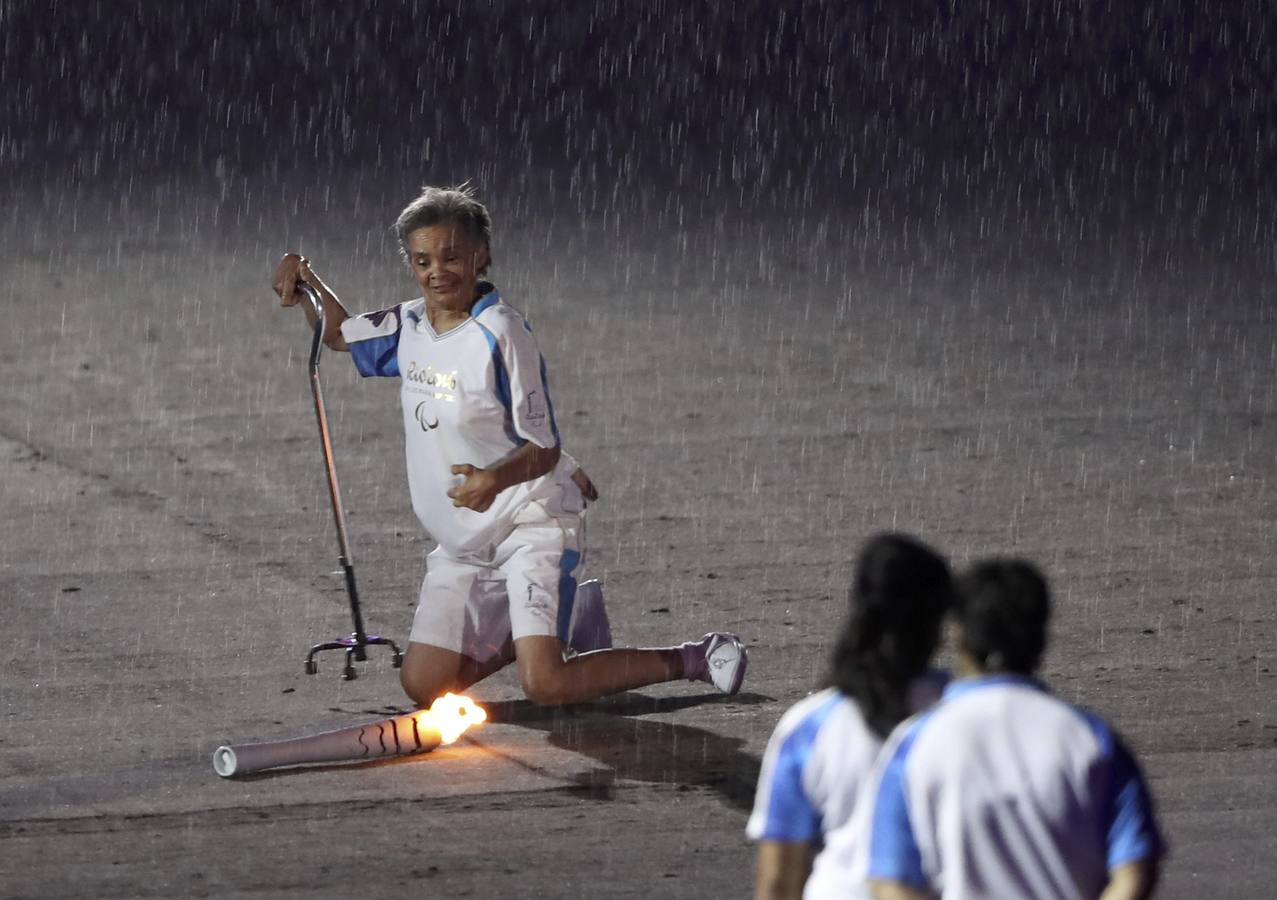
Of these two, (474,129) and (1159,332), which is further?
(474,129)

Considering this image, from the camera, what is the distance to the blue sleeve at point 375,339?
8.30 m

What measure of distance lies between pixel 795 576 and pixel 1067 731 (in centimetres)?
605

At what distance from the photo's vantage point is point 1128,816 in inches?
154

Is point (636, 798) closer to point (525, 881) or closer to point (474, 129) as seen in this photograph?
point (525, 881)

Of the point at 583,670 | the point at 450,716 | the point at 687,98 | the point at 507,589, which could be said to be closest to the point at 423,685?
the point at 450,716

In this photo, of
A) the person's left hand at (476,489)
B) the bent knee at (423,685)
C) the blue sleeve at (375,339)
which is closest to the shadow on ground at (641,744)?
the bent knee at (423,685)

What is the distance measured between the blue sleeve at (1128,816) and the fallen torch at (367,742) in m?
4.05

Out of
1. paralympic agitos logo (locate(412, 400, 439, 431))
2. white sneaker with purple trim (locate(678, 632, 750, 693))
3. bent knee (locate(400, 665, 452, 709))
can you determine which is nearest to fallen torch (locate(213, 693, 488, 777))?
bent knee (locate(400, 665, 452, 709))

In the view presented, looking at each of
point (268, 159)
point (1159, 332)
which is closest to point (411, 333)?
point (1159, 332)

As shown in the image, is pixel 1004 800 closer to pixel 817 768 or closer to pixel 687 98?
pixel 817 768

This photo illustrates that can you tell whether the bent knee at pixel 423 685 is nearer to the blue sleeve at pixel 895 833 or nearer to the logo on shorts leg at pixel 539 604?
the logo on shorts leg at pixel 539 604

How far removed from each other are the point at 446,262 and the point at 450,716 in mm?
1514

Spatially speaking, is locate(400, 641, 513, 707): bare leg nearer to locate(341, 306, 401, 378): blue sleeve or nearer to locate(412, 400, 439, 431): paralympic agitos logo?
locate(412, 400, 439, 431): paralympic agitos logo

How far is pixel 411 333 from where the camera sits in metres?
8.17
